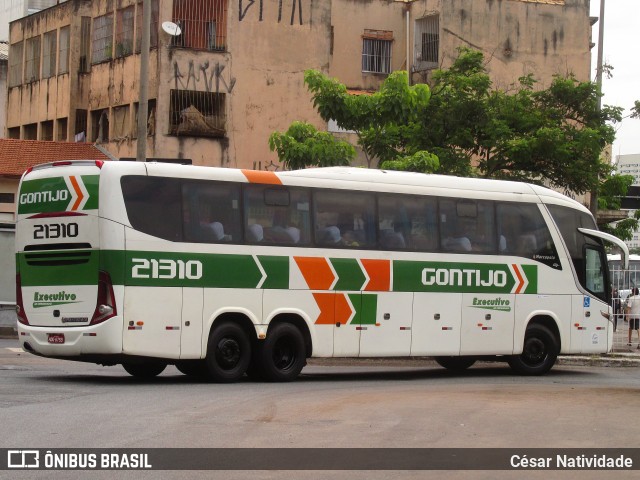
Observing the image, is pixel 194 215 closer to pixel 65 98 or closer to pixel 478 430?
pixel 478 430

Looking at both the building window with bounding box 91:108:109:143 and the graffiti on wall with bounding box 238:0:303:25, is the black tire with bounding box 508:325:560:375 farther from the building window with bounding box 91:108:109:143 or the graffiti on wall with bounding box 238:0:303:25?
the building window with bounding box 91:108:109:143

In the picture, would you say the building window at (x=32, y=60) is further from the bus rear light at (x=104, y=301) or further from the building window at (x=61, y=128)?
the bus rear light at (x=104, y=301)

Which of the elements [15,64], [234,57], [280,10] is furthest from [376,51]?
[15,64]

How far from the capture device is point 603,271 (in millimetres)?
24688

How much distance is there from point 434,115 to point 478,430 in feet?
84.5

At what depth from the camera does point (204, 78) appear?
44.5 metres

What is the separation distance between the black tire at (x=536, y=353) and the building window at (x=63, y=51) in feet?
100

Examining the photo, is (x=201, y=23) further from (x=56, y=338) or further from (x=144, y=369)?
(x=56, y=338)

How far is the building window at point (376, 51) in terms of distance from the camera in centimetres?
5044

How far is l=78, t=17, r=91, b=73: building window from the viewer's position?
49.0m

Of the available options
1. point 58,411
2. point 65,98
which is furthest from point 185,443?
point 65,98

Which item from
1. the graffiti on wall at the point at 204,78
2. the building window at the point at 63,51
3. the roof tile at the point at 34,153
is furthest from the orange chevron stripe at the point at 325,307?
the building window at the point at 63,51

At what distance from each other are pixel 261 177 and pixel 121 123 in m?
27.6

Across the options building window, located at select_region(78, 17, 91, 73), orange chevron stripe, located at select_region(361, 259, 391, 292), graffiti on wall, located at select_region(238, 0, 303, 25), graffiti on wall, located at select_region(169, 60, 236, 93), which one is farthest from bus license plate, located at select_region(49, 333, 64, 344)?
building window, located at select_region(78, 17, 91, 73)
